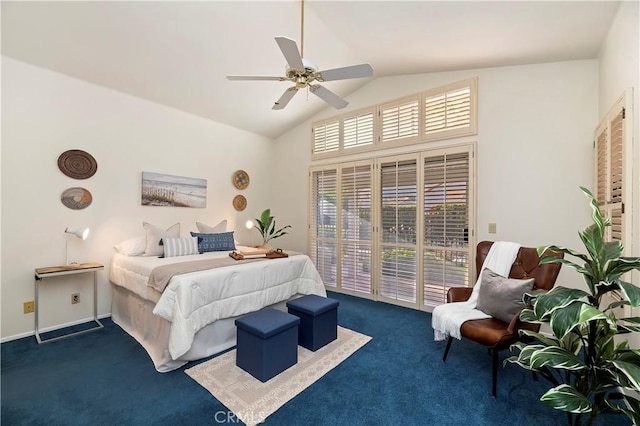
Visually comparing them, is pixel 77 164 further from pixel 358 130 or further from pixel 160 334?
pixel 358 130

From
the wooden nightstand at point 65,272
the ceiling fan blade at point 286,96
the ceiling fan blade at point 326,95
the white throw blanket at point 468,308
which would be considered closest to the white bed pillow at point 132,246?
the wooden nightstand at point 65,272

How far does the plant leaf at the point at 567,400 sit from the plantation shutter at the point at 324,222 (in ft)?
11.4

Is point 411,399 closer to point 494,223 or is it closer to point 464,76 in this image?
point 494,223

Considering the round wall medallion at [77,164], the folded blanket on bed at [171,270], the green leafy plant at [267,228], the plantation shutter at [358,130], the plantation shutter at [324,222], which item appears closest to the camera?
the folded blanket on bed at [171,270]

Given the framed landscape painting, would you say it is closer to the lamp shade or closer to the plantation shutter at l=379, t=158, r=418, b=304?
the lamp shade

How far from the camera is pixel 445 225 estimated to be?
3572 mm

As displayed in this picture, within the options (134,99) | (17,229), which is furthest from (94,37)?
(17,229)

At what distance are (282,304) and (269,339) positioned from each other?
122 centimetres

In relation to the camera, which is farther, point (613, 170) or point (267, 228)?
point (267, 228)

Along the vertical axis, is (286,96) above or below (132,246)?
above

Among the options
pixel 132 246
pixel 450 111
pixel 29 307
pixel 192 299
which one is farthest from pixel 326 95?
pixel 29 307

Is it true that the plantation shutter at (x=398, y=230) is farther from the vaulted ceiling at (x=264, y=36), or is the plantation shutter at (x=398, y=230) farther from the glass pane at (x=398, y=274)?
the vaulted ceiling at (x=264, y=36)

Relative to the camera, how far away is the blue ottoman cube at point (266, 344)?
2139mm

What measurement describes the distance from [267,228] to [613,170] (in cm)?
439
